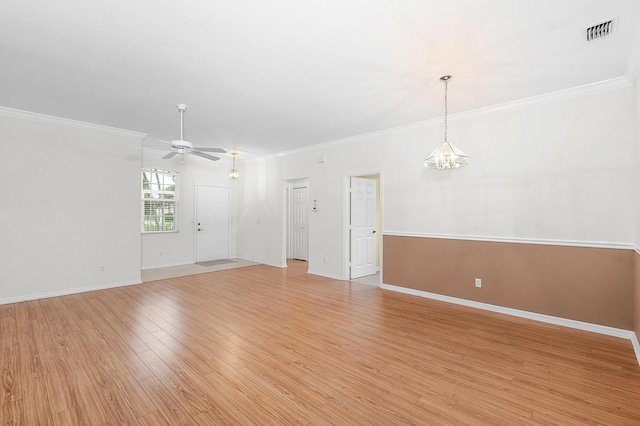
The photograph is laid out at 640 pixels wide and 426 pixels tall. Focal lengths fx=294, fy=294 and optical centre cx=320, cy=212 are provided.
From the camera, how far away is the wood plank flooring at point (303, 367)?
81.4 inches

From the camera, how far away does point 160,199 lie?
24.2 ft

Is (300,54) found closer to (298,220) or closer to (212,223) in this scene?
(298,220)

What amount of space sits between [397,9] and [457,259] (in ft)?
11.7

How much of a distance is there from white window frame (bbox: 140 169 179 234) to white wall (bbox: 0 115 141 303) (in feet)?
4.93

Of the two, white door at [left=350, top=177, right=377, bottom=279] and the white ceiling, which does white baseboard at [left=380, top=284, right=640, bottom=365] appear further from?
the white ceiling

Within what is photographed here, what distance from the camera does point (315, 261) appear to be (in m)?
6.62


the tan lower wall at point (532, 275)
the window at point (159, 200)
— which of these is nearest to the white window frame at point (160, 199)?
the window at point (159, 200)

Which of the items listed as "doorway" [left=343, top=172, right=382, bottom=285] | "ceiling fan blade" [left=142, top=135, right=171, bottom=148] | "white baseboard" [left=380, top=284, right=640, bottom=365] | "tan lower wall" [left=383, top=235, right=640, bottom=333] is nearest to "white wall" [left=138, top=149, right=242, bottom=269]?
"ceiling fan blade" [left=142, top=135, right=171, bottom=148]

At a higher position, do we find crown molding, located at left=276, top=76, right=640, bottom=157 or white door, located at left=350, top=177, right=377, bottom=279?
crown molding, located at left=276, top=76, right=640, bottom=157

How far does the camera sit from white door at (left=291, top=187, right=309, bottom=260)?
8.50 m

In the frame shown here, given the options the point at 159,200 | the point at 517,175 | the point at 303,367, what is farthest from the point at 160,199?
the point at 517,175

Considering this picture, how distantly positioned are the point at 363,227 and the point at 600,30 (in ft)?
14.7

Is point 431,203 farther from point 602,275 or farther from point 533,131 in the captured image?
point 602,275

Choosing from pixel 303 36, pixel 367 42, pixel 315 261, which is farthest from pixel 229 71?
pixel 315 261
